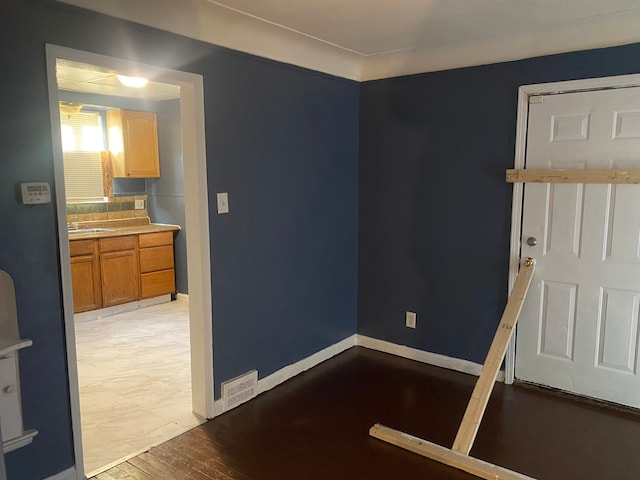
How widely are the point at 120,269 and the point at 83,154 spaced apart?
4.60ft

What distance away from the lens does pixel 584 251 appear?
9.80 ft

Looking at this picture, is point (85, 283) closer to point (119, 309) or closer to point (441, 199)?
point (119, 309)

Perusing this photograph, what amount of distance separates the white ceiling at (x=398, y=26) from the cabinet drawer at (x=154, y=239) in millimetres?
2846

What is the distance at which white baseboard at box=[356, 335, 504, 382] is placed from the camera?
3486 millimetres

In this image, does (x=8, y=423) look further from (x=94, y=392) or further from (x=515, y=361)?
(x=515, y=361)

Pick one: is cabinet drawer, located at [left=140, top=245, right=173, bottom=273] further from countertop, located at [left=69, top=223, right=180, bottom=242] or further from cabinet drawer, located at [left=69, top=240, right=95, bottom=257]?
cabinet drawer, located at [left=69, top=240, right=95, bottom=257]

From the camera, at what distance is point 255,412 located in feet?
9.69

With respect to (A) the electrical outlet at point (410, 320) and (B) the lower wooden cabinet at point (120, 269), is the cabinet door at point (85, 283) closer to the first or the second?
(B) the lower wooden cabinet at point (120, 269)

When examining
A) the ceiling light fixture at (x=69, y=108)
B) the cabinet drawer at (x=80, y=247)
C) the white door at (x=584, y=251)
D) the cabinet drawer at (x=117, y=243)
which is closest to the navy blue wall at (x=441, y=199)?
the white door at (x=584, y=251)

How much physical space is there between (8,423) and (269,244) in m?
1.76

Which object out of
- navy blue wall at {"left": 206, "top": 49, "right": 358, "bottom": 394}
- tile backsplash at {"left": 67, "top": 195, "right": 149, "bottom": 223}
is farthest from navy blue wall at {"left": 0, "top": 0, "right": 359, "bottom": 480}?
tile backsplash at {"left": 67, "top": 195, "right": 149, "bottom": 223}

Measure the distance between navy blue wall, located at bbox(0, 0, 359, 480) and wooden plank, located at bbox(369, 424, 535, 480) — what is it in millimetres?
985

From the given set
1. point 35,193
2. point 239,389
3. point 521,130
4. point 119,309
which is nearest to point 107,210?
point 119,309

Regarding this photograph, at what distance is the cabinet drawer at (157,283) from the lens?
206 inches
